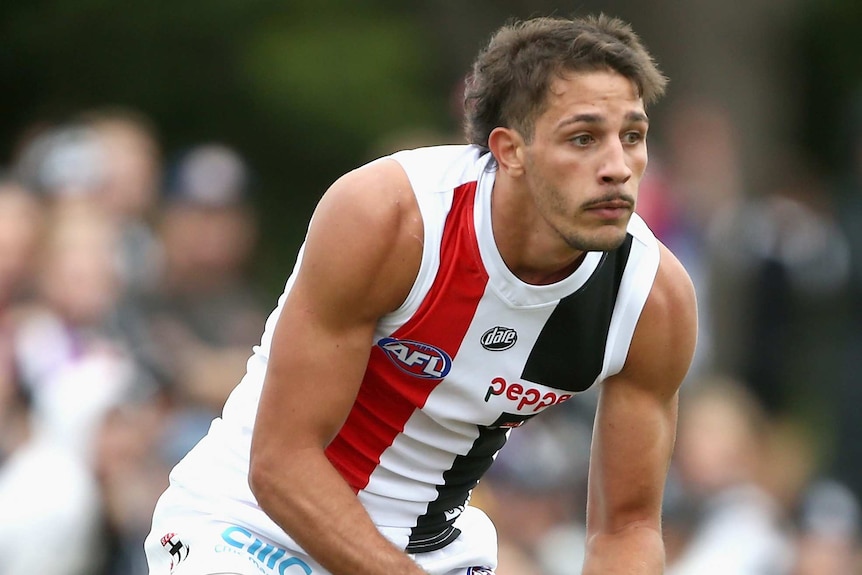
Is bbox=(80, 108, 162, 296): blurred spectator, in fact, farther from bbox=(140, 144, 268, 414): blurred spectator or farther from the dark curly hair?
the dark curly hair

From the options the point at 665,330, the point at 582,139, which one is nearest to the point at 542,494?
the point at 665,330

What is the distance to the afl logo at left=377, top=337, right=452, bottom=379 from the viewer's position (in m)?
4.95

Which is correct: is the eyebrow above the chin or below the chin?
above

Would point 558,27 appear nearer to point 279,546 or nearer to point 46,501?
point 279,546

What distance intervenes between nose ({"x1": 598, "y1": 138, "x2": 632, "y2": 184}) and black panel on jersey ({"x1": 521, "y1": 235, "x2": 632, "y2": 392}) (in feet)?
1.28

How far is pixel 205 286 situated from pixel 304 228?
292 cm

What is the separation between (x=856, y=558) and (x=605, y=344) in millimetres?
5620

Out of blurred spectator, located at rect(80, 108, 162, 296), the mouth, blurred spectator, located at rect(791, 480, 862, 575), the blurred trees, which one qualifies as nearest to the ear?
the mouth

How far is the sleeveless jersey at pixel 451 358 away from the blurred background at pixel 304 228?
10.2ft

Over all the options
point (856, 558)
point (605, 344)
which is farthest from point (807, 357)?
point (605, 344)

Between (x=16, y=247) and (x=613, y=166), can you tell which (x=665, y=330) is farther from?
(x=16, y=247)

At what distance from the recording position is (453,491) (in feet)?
17.6

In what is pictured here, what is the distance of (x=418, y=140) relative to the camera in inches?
431

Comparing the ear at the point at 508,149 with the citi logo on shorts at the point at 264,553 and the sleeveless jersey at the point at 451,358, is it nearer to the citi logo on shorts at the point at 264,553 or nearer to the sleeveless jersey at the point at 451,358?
the sleeveless jersey at the point at 451,358
